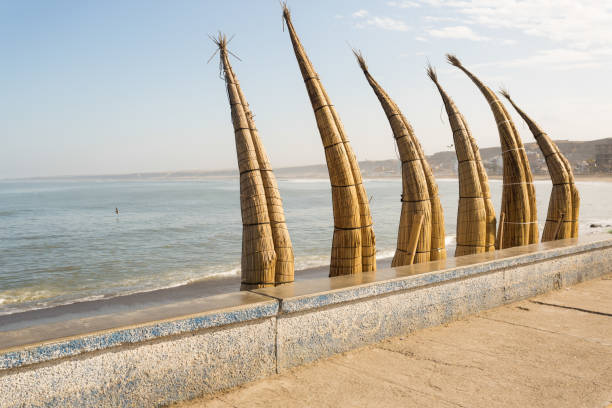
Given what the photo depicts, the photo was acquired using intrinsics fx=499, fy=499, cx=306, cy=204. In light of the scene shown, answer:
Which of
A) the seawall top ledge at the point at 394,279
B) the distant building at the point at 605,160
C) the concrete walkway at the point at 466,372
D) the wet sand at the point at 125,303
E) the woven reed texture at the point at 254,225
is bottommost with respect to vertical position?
the wet sand at the point at 125,303

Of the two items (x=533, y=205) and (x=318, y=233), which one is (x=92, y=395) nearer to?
(x=533, y=205)

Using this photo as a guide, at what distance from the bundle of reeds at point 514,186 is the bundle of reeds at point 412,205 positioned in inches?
47.3

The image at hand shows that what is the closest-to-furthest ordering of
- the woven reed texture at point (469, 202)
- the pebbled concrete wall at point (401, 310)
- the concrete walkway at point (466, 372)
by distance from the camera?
the concrete walkway at point (466, 372) → the pebbled concrete wall at point (401, 310) → the woven reed texture at point (469, 202)

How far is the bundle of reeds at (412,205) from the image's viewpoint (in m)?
4.82

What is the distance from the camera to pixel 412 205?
4844mm

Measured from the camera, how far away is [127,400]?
2.32 metres

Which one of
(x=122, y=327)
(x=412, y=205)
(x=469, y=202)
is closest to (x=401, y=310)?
(x=412, y=205)

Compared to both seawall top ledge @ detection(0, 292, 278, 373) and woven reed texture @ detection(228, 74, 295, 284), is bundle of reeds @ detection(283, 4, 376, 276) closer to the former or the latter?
woven reed texture @ detection(228, 74, 295, 284)

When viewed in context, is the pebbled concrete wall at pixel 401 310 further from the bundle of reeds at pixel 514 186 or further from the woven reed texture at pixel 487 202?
the bundle of reeds at pixel 514 186

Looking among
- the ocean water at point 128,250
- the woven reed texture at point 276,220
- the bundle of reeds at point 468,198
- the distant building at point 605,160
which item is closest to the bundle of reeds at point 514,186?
the bundle of reeds at point 468,198

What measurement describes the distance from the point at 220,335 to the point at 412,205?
9.15 ft

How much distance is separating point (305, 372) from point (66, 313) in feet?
26.9

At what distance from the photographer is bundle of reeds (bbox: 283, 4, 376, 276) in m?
4.29

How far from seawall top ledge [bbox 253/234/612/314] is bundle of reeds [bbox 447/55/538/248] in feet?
3.73
